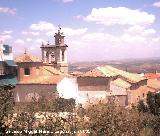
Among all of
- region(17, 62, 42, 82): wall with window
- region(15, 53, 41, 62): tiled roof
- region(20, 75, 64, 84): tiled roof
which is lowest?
region(20, 75, 64, 84): tiled roof

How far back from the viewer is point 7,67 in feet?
134

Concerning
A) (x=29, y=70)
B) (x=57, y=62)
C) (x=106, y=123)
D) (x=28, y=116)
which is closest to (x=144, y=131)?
(x=106, y=123)

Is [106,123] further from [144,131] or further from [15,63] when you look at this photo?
[15,63]

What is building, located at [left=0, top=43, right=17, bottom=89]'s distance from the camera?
1528 inches

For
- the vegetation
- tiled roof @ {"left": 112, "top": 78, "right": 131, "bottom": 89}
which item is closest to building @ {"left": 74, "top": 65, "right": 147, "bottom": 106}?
tiled roof @ {"left": 112, "top": 78, "right": 131, "bottom": 89}

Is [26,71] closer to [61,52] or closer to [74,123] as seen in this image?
[61,52]

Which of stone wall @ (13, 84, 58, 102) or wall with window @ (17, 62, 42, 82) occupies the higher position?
wall with window @ (17, 62, 42, 82)

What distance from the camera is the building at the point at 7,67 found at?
38812mm

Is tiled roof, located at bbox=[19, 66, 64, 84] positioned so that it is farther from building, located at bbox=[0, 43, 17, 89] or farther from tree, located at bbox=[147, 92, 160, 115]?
tree, located at bbox=[147, 92, 160, 115]

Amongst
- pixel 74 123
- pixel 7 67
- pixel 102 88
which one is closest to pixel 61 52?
pixel 102 88

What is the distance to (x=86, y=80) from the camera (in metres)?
48.6

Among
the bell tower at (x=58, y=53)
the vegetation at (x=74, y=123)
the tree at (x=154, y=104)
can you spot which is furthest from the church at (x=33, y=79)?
the vegetation at (x=74, y=123)

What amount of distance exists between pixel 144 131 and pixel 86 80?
77.3ft

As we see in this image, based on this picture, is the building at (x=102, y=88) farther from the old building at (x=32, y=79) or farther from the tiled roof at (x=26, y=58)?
the tiled roof at (x=26, y=58)
